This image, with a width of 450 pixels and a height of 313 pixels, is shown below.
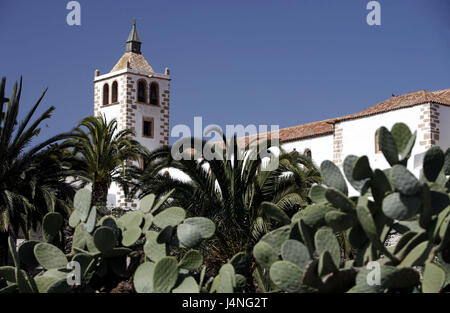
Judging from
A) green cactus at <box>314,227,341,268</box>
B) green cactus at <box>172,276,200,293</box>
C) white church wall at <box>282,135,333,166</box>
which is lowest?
green cactus at <box>172,276,200,293</box>

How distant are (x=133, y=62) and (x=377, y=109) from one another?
19123mm

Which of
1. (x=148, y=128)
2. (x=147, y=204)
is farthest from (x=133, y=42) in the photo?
(x=147, y=204)

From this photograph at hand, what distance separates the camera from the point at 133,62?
4109 cm

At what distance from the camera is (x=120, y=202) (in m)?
36.5

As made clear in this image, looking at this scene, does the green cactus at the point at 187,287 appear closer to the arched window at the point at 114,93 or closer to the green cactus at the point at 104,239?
the green cactus at the point at 104,239

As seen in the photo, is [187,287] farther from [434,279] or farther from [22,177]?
[22,177]

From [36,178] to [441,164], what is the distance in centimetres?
1241

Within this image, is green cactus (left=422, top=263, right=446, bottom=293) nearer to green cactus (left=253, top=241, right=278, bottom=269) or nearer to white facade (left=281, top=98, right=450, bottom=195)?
green cactus (left=253, top=241, right=278, bottom=269)

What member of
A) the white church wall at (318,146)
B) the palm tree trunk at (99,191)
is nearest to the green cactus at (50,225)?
the palm tree trunk at (99,191)

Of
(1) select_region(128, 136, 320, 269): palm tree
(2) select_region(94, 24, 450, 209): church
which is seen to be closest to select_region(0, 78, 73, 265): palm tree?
(1) select_region(128, 136, 320, 269): palm tree

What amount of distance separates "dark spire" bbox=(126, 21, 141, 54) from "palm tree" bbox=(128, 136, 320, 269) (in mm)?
28574

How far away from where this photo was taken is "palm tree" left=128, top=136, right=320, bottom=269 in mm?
13602
